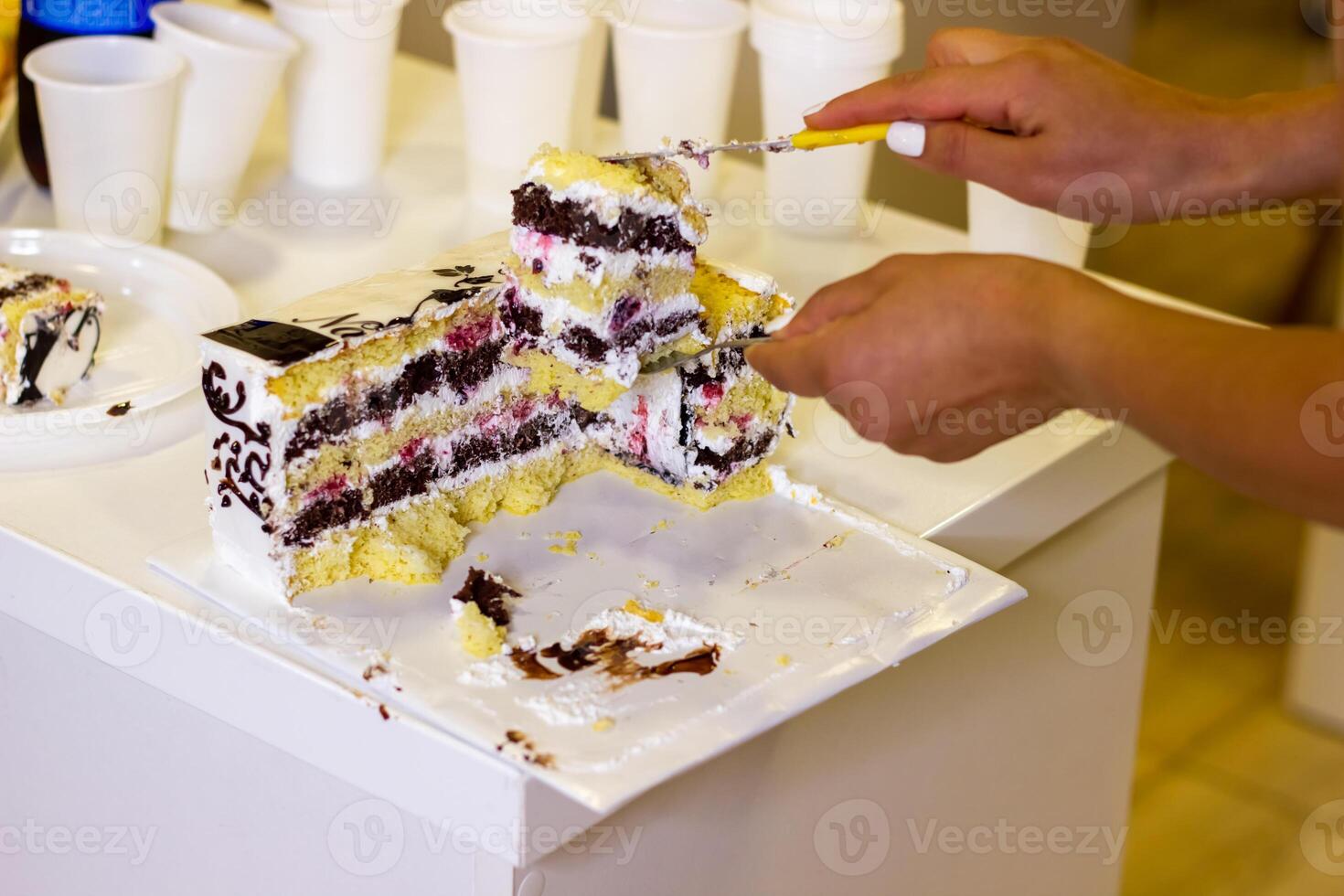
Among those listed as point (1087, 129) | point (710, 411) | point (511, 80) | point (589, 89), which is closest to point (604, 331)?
point (710, 411)

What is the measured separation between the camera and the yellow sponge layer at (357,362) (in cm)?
100

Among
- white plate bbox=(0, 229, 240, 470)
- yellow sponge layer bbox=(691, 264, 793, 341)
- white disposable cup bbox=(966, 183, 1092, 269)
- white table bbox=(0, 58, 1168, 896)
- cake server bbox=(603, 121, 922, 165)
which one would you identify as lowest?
white table bbox=(0, 58, 1168, 896)

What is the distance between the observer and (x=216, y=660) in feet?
3.35

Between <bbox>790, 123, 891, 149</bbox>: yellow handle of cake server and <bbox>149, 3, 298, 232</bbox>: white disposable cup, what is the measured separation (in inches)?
27.7

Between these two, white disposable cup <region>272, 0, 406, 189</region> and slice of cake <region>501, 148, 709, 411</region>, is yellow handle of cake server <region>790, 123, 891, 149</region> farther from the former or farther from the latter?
white disposable cup <region>272, 0, 406, 189</region>

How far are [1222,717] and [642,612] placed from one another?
167 centimetres

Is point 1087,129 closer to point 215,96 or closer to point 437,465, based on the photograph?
point 437,465

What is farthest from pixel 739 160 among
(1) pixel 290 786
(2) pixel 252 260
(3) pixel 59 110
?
(1) pixel 290 786

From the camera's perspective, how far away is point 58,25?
1.60 m

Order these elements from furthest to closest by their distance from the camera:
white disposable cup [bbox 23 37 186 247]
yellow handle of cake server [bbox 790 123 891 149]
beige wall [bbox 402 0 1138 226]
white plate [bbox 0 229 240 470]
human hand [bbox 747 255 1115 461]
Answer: beige wall [bbox 402 0 1138 226]
white disposable cup [bbox 23 37 186 247]
white plate [bbox 0 229 240 470]
yellow handle of cake server [bbox 790 123 891 149]
human hand [bbox 747 255 1115 461]

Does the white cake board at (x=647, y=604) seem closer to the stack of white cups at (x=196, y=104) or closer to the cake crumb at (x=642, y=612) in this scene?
the cake crumb at (x=642, y=612)

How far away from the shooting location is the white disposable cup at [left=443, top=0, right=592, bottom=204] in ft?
5.26

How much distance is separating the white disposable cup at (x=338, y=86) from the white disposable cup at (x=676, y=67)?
0.27m

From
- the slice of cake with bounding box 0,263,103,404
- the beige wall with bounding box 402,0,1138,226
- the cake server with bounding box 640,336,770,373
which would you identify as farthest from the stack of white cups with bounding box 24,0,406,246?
the beige wall with bounding box 402,0,1138,226
